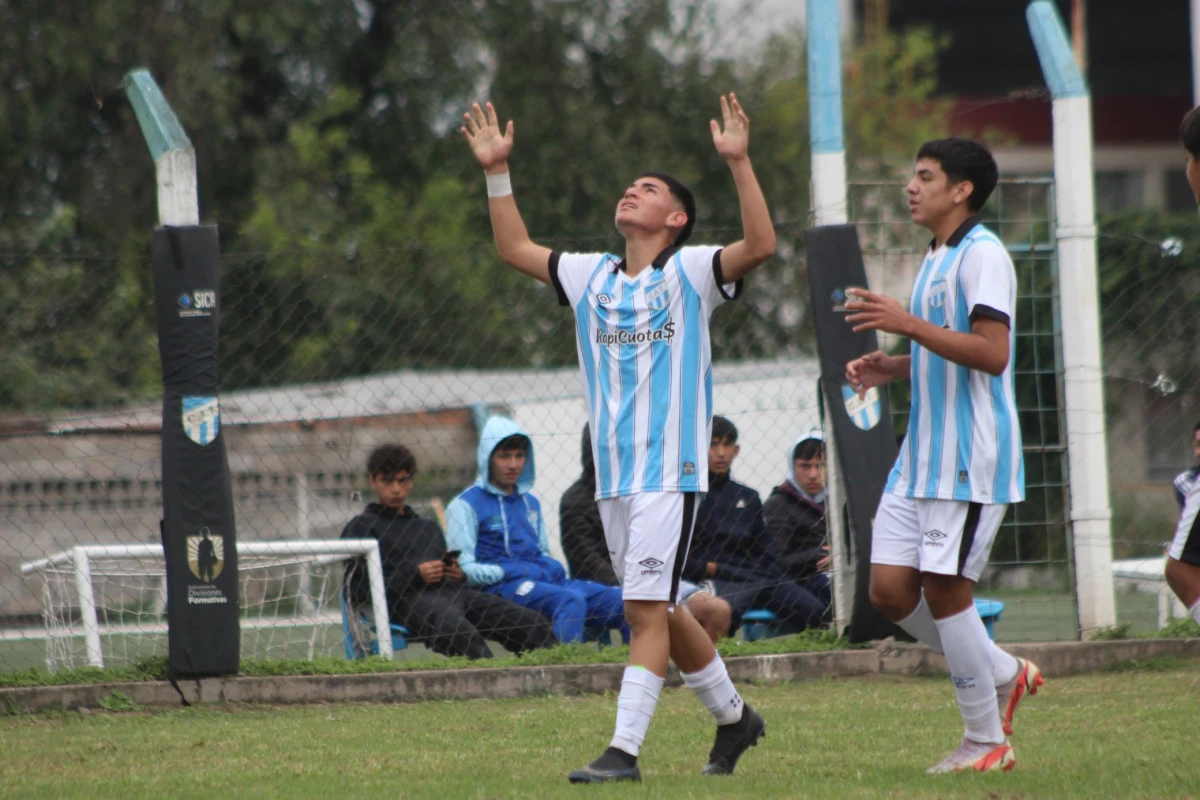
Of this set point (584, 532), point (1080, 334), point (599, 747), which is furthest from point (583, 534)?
point (599, 747)

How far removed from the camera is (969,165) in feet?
17.9

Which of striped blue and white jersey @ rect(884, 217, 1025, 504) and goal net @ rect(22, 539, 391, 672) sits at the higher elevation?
striped blue and white jersey @ rect(884, 217, 1025, 504)

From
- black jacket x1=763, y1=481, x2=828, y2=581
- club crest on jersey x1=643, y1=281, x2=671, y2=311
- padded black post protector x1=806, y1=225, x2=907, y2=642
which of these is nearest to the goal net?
black jacket x1=763, y1=481, x2=828, y2=581

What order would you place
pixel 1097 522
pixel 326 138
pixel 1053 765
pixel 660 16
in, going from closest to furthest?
pixel 1053 765
pixel 1097 522
pixel 326 138
pixel 660 16

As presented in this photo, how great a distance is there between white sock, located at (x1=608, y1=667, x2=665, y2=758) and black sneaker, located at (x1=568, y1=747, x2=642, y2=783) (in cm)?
3

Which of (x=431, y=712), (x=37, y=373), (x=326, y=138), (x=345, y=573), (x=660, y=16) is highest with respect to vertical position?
(x=660, y=16)

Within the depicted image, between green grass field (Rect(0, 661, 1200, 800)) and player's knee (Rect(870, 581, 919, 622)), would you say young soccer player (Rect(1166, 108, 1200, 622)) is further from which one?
player's knee (Rect(870, 581, 919, 622))

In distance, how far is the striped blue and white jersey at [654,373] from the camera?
207 inches

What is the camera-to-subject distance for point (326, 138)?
823 inches

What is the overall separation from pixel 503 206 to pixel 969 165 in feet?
5.63

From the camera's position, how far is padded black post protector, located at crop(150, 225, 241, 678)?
7.71 m

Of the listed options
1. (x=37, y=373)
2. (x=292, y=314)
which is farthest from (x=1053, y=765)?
(x=37, y=373)

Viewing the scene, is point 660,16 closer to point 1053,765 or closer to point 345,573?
point 345,573

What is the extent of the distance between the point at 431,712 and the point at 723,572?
2.41 meters
